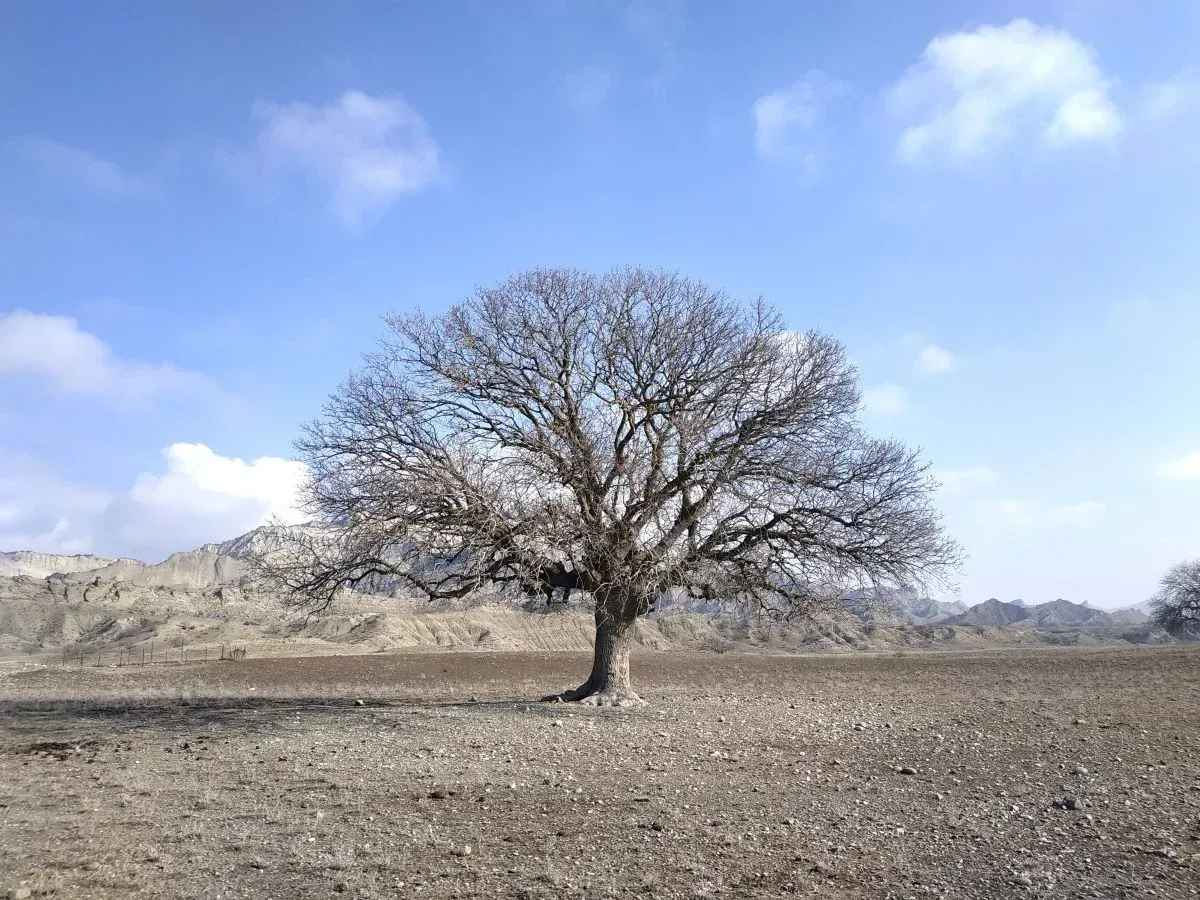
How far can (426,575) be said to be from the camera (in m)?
17.6

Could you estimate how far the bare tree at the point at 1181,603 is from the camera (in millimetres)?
94750

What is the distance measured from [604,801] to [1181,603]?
360 feet

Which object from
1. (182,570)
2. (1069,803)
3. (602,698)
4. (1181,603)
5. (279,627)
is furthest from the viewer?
(182,570)

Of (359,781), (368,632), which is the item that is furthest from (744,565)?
(368,632)

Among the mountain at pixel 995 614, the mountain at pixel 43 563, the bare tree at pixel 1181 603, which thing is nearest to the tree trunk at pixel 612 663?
the bare tree at pixel 1181 603

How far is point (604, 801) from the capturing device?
891cm

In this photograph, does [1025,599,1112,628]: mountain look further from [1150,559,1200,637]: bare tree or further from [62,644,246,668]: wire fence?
[62,644,246,668]: wire fence

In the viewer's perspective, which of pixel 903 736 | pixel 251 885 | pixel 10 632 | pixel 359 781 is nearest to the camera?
pixel 251 885

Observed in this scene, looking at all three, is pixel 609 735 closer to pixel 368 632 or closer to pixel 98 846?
pixel 98 846

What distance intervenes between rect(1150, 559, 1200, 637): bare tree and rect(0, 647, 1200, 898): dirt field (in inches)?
3689

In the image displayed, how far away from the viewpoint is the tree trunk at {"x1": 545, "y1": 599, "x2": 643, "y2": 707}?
1819 centimetres

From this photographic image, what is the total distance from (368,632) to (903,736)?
192 feet

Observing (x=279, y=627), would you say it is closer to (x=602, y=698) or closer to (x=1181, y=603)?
(x=602, y=698)

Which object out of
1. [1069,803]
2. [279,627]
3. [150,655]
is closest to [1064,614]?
[279,627]
